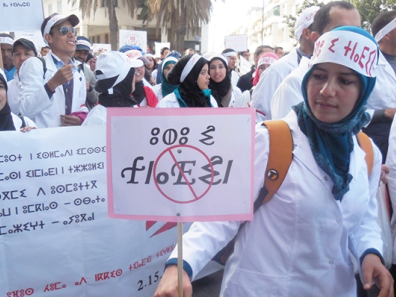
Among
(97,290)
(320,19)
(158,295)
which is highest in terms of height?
(320,19)

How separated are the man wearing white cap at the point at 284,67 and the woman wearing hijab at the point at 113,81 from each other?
3.66ft

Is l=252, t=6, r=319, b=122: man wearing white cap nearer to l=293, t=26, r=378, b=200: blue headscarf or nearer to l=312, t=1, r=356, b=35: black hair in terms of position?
l=312, t=1, r=356, b=35: black hair

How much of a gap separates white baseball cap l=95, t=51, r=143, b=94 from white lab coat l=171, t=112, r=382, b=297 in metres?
2.08

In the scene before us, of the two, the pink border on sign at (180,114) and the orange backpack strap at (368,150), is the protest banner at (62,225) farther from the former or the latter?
the orange backpack strap at (368,150)

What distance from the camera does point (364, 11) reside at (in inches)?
775

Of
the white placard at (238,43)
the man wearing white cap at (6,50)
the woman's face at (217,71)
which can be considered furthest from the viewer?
the white placard at (238,43)

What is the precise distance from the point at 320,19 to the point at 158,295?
2352mm

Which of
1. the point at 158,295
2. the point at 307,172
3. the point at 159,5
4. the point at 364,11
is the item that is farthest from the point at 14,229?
the point at 159,5

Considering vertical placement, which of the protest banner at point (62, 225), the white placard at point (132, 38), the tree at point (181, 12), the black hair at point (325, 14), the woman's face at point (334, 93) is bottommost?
the protest banner at point (62, 225)

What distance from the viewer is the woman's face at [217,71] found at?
5949 millimetres

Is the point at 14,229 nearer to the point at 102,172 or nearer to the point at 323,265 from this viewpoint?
the point at 102,172

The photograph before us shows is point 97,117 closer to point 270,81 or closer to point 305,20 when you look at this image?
point 270,81

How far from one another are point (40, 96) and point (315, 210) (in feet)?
8.77

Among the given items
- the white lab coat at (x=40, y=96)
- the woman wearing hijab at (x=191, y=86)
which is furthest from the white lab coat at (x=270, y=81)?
the white lab coat at (x=40, y=96)
